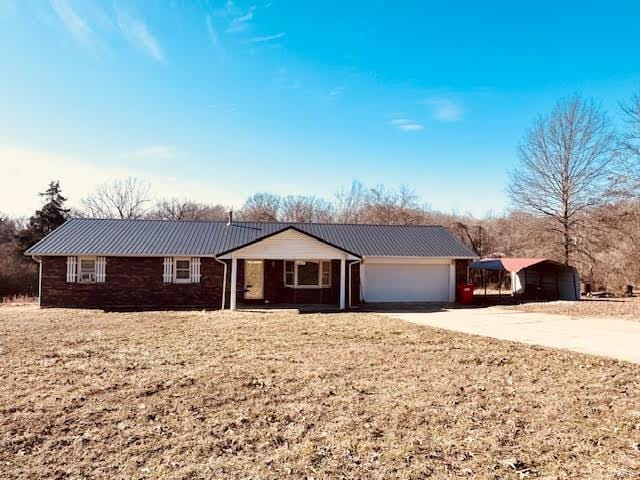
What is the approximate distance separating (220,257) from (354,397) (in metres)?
13.1

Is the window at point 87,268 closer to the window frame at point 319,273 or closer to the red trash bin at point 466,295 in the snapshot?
the window frame at point 319,273

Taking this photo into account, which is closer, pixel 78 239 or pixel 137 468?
pixel 137 468

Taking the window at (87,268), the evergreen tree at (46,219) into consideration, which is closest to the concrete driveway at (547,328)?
the window at (87,268)

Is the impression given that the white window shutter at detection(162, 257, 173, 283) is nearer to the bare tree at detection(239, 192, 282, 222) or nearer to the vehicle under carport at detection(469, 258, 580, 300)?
the vehicle under carport at detection(469, 258, 580, 300)

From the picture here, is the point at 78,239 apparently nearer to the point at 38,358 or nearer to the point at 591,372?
the point at 38,358

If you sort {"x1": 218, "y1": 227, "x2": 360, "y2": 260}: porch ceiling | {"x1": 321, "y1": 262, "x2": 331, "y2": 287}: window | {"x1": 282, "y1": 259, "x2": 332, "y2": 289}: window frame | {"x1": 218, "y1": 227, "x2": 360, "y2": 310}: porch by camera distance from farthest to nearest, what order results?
{"x1": 321, "y1": 262, "x2": 331, "y2": 287}: window
{"x1": 282, "y1": 259, "x2": 332, "y2": 289}: window frame
{"x1": 218, "y1": 227, "x2": 360, "y2": 310}: porch
{"x1": 218, "y1": 227, "x2": 360, "y2": 260}: porch ceiling

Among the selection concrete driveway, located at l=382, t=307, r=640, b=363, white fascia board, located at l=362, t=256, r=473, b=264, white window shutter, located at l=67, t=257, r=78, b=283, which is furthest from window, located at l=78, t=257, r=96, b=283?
concrete driveway, located at l=382, t=307, r=640, b=363

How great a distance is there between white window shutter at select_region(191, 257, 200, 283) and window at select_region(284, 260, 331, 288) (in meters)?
3.88

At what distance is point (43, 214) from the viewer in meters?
39.1

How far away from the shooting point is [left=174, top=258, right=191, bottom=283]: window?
1958 cm

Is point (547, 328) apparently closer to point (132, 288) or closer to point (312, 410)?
point (312, 410)

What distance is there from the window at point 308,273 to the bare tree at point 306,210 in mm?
31628

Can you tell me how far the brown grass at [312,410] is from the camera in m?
4.27

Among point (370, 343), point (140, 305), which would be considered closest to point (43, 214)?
point (140, 305)
